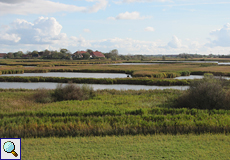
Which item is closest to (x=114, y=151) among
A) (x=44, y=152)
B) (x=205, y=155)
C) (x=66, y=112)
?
(x=44, y=152)

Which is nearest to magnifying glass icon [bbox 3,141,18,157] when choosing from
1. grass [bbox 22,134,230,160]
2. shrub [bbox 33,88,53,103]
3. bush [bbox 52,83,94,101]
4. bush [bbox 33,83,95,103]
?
grass [bbox 22,134,230,160]

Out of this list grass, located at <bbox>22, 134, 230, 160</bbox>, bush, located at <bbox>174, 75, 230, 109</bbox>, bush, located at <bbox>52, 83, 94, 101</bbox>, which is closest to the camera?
grass, located at <bbox>22, 134, 230, 160</bbox>

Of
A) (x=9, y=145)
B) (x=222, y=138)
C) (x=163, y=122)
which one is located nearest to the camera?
(x=9, y=145)

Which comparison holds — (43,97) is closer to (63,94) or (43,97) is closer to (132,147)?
(63,94)

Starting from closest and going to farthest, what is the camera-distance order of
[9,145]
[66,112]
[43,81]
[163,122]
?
[9,145]
[163,122]
[66,112]
[43,81]

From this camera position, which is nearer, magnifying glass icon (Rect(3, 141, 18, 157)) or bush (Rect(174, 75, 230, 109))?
magnifying glass icon (Rect(3, 141, 18, 157))

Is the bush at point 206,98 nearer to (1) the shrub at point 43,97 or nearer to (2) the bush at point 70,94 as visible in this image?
(2) the bush at point 70,94

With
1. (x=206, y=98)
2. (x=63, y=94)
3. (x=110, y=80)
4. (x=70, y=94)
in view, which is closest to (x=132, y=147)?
(x=206, y=98)

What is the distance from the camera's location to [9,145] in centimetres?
768

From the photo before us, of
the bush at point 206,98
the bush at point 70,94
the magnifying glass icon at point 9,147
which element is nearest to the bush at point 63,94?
the bush at point 70,94

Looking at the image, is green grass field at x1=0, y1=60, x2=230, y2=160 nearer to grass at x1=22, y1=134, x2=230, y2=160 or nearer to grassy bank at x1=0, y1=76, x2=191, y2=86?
grass at x1=22, y1=134, x2=230, y2=160

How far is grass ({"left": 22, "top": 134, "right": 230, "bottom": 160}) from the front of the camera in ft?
26.6

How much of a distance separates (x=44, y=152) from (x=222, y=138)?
765 cm

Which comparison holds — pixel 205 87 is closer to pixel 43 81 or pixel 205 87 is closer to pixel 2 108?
pixel 2 108
